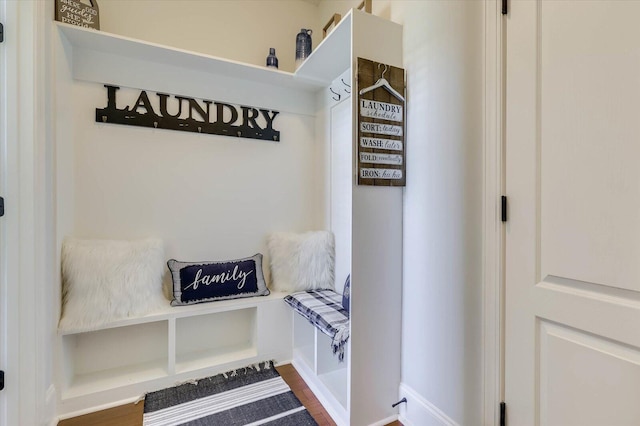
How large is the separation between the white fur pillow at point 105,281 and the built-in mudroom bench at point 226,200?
69mm

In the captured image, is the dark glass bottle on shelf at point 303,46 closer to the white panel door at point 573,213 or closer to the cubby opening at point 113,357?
the white panel door at point 573,213

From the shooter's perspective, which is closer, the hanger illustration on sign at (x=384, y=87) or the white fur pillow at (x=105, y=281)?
the hanger illustration on sign at (x=384, y=87)

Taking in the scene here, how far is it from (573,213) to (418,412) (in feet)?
4.00

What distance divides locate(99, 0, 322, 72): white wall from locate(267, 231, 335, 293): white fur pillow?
149cm

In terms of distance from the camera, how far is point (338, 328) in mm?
1604

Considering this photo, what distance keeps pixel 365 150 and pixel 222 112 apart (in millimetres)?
1265

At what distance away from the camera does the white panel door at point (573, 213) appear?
2.92 feet

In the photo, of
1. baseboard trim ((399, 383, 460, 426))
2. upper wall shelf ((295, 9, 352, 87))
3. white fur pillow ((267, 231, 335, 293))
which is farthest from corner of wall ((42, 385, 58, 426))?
upper wall shelf ((295, 9, 352, 87))

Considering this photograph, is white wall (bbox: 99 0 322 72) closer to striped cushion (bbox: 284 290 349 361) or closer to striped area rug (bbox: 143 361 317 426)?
striped cushion (bbox: 284 290 349 361)

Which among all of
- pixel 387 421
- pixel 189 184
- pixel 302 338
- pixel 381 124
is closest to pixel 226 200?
pixel 189 184

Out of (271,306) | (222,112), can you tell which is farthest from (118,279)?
(222,112)

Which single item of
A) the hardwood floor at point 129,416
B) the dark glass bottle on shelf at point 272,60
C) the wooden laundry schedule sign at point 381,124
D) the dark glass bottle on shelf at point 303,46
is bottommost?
the hardwood floor at point 129,416

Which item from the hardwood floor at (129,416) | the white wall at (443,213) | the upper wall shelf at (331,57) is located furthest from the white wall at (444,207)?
the hardwood floor at (129,416)

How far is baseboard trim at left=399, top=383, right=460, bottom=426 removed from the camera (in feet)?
4.69
